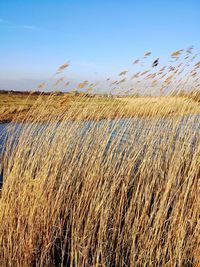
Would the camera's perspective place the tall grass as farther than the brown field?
No

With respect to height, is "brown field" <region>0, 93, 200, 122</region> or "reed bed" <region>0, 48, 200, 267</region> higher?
"brown field" <region>0, 93, 200, 122</region>

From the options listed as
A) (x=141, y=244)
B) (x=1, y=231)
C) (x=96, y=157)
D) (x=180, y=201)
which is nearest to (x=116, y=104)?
(x=96, y=157)

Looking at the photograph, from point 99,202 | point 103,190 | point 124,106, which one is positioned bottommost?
point 99,202

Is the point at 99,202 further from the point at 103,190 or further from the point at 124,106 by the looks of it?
the point at 124,106

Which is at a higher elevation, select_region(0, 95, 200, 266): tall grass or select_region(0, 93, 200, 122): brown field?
select_region(0, 93, 200, 122): brown field

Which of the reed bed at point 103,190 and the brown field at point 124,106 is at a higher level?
the brown field at point 124,106

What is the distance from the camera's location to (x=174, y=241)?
2.42 metres

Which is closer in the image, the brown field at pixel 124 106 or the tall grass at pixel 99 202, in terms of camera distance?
the tall grass at pixel 99 202

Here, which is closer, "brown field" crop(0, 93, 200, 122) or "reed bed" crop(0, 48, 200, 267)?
"reed bed" crop(0, 48, 200, 267)

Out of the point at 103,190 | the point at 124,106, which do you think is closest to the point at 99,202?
the point at 103,190

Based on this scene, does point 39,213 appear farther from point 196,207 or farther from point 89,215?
point 196,207

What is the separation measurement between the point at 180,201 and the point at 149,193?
0.31 metres

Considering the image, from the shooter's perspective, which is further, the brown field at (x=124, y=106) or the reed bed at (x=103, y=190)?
the brown field at (x=124, y=106)

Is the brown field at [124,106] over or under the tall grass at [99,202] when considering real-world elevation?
over
